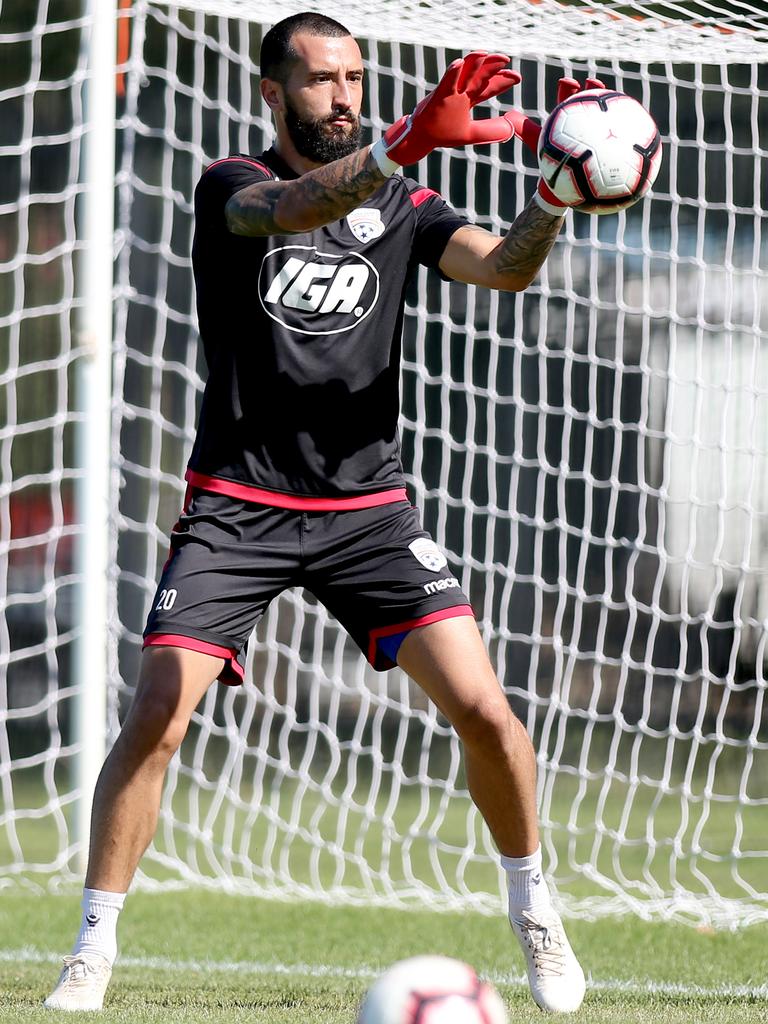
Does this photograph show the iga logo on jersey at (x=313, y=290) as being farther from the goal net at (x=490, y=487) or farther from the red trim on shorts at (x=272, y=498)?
the goal net at (x=490, y=487)

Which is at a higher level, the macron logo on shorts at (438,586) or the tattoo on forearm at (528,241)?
the tattoo on forearm at (528,241)

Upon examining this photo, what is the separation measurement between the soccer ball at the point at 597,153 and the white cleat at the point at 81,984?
2.15 metres

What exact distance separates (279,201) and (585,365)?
5132 millimetres

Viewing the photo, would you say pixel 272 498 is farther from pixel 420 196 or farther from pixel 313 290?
pixel 420 196

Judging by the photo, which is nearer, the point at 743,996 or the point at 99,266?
the point at 743,996

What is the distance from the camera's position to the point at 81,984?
3566 mm

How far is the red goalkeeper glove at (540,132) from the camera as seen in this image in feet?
11.6

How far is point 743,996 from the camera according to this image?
3854 mm

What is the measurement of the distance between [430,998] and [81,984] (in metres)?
1.24

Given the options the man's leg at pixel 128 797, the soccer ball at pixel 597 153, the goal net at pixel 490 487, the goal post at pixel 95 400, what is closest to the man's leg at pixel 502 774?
the man's leg at pixel 128 797

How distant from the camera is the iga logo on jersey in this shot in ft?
12.4

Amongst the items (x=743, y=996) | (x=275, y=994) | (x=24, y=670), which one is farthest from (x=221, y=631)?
(x=24, y=670)

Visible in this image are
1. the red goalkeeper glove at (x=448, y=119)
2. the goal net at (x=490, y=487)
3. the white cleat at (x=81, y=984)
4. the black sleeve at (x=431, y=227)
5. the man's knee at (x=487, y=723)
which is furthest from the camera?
the goal net at (x=490, y=487)

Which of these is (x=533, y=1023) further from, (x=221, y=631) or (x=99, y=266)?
(x=99, y=266)
